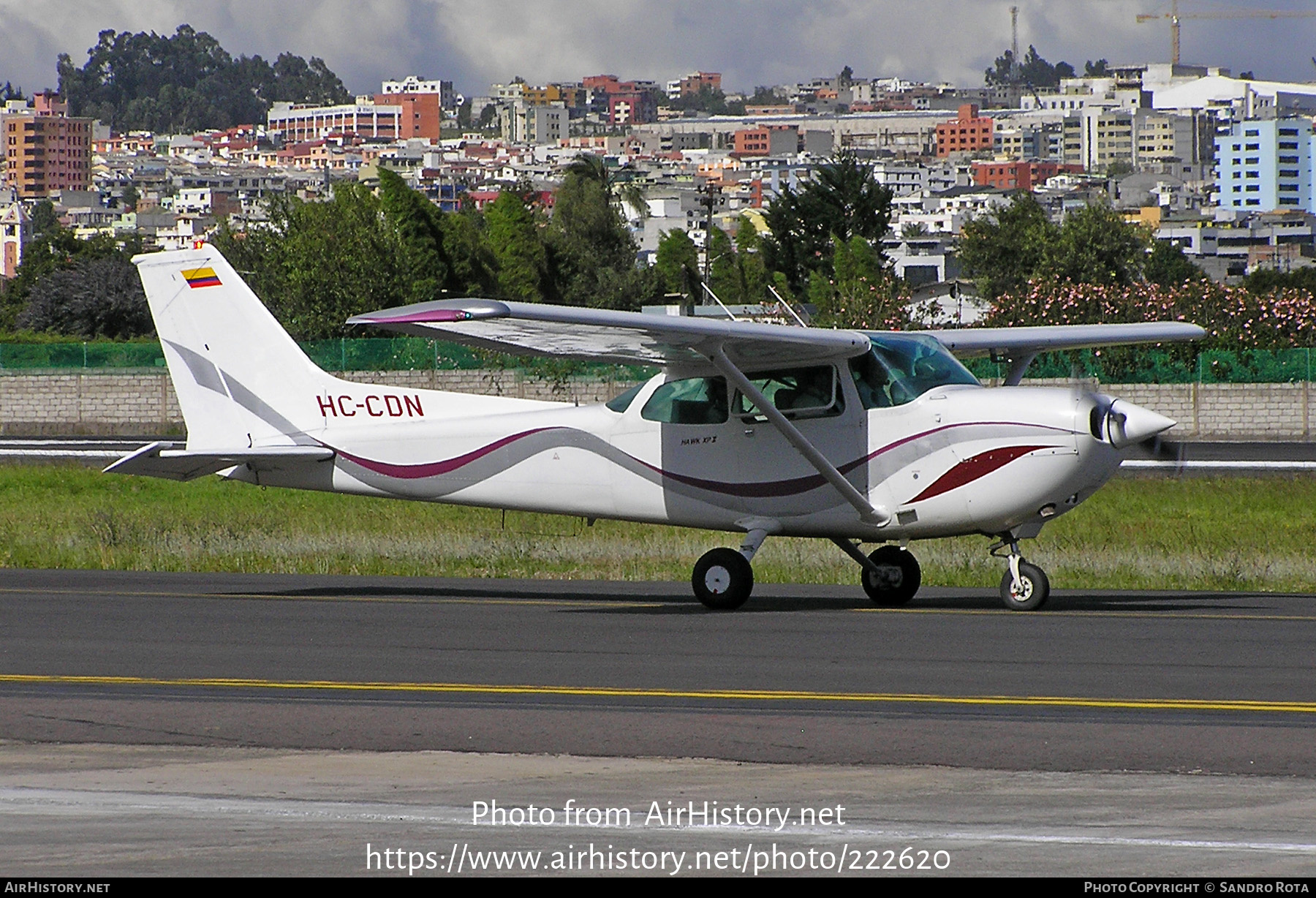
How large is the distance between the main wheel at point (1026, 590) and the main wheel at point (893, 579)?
853 mm

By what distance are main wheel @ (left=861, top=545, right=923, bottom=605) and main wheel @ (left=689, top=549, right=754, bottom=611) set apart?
1068 millimetres

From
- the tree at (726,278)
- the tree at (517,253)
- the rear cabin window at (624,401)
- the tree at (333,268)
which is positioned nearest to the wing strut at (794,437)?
the rear cabin window at (624,401)

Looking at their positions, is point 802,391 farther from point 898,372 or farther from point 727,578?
point 727,578

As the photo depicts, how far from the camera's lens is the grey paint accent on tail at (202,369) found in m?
16.2

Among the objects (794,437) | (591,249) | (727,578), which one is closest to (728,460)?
(794,437)

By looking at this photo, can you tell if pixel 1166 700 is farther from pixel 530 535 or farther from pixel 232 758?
pixel 530 535

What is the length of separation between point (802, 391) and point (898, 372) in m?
0.77

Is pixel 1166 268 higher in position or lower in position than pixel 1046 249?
higher

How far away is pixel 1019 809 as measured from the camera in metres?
6.81

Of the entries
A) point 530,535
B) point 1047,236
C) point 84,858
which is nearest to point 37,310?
point 1047,236

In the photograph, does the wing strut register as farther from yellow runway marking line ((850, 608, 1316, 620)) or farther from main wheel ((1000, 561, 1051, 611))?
main wheel ((1000, 561, 1051, 611))

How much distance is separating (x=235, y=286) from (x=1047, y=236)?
70.1m

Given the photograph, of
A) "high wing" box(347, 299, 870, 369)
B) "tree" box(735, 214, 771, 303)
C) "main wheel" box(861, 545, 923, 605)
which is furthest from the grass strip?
"tree" box(735, 214, 771, 303)

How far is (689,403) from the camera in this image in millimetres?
14820
